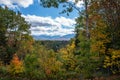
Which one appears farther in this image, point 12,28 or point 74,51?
point 12,28

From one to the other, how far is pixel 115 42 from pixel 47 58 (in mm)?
13229

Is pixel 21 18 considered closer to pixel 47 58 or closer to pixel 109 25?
pixel 47 58

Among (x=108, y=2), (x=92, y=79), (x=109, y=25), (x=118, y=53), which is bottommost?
(x=92, y=79)

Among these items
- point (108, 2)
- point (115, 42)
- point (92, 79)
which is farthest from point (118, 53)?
point (92, 79)

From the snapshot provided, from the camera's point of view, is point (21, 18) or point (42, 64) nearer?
point (42, 64)

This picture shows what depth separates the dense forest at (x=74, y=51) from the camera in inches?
1340

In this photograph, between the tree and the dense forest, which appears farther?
the tree

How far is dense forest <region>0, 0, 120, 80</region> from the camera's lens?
34.0 meters

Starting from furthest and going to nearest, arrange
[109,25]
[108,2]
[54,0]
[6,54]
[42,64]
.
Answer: [6,54] < [42,64] < [109,25] < [108,2] < [54,0]

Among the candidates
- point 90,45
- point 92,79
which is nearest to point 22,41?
point 92,79

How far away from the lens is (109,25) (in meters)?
35.2

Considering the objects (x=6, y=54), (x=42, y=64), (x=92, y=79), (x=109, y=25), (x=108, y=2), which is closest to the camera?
(x=108, y=2)

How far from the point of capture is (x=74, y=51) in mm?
51875

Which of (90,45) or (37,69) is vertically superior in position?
(90,45)
